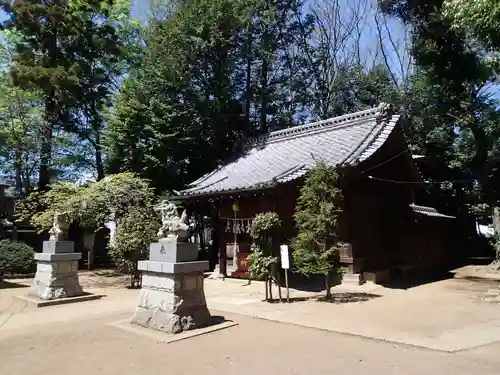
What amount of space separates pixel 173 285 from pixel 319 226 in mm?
4801

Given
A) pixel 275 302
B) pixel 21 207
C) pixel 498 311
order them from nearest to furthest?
pixel 498 311
pixel 275 302
pixel 21 207

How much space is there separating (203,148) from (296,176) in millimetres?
8923

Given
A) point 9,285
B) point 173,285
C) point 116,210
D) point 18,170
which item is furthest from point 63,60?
point 173,285

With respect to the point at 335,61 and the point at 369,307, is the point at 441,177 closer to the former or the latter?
the point at 335,61

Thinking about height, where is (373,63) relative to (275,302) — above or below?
above

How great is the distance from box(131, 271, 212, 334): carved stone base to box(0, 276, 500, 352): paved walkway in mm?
1897

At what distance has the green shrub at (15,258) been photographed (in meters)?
16.8

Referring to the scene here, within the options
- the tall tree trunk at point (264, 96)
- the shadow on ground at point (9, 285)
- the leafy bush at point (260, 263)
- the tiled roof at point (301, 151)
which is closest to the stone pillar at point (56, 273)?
the shadow on ground at point (9, 285)

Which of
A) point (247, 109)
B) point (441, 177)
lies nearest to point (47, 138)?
point (247, 109)

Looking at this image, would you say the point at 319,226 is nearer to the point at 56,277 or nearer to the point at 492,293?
the point at 492,293

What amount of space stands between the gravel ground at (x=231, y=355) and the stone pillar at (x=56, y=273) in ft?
12.2

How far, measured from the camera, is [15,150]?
75.1 ft

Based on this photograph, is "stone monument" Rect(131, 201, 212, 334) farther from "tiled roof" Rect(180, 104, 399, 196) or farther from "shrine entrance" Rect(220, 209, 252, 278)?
"shrine entrance" Rect(220, 209, 252, 278)

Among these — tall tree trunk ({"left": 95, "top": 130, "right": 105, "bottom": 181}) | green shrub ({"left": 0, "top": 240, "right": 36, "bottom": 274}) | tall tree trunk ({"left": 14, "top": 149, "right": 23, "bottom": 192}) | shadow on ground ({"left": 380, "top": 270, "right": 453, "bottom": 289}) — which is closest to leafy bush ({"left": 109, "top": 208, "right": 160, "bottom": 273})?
green shrub ({"left": 0, "top": 240, "right": 36, "bottom": 274})
